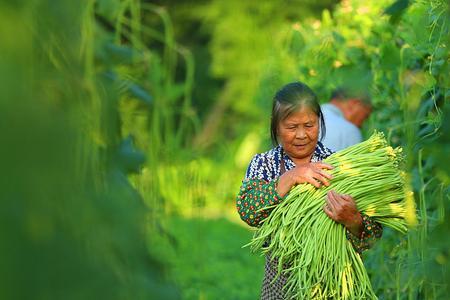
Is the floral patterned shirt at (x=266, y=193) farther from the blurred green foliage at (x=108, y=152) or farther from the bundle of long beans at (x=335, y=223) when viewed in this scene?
the blurred green foliage at (x=108, y=152)

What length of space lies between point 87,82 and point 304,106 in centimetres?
213

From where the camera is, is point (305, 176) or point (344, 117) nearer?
point (305, 176)

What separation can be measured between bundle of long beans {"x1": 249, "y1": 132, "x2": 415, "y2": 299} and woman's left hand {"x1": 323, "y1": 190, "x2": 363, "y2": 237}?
2cm

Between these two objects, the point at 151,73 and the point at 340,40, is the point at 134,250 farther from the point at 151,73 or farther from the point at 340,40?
the point at 340,40

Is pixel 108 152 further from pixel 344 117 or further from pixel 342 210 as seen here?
pixel 344 117

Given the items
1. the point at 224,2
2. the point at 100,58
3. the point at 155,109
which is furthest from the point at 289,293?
the point at 224,2

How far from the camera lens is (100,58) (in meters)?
2.81

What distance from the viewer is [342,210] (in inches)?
149

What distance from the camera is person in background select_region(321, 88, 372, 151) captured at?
6.03m

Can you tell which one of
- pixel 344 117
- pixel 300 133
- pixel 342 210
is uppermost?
pixel 344 117

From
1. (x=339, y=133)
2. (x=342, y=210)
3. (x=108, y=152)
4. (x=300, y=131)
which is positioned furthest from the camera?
(x=339, y=133)

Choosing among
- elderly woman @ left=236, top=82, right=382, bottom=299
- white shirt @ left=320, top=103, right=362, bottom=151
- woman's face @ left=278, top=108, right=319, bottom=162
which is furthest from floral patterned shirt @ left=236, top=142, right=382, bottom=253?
white shirt @ left=320, top=103, right=362, bottom=151

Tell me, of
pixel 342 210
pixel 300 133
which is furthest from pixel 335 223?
pixel 300 133

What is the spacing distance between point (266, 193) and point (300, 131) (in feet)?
0.94
